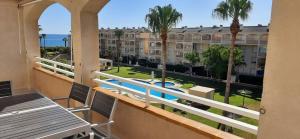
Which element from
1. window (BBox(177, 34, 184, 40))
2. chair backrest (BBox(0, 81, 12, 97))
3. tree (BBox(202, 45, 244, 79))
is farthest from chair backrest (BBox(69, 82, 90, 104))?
window (BBox(177, 34, 184, 40))

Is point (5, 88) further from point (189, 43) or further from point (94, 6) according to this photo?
point (189, 43)

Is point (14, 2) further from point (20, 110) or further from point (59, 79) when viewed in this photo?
point (20, 110)

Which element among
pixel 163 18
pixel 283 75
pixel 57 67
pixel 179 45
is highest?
pixel 163 18

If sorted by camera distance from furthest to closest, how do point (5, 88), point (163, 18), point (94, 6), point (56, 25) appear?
point (56, 25), point (163, 18), point (5, 88), point (94, 6)

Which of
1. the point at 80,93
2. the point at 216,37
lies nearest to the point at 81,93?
the point at 80,93

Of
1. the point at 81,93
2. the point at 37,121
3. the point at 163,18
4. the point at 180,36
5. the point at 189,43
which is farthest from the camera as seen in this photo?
the point at 180,36

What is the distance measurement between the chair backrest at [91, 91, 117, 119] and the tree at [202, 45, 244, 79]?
27636 mm

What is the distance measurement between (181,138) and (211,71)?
29.2 meters

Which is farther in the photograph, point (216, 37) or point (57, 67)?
point (216, 37)

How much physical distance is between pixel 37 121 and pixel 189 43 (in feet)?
126

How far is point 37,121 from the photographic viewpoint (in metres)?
2.13

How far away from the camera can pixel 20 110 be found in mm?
2447

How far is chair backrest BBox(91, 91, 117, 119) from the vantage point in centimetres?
256

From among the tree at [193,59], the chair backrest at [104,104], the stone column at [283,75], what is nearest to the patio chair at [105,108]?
the chair backrest at [104,104]
